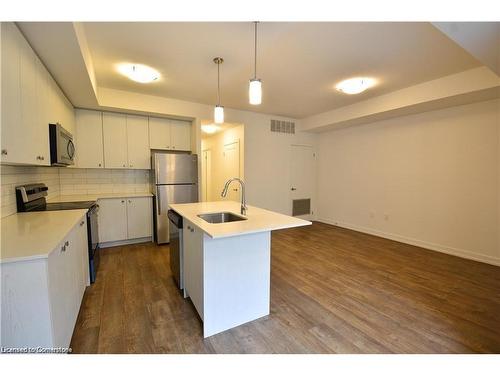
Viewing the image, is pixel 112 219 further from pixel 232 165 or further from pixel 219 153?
pixel 219 153

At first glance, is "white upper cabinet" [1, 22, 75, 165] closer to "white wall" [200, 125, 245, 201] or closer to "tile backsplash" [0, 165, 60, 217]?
"tile backsplash" [0, 165, 60, 217]

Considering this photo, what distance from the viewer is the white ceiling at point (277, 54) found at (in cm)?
209

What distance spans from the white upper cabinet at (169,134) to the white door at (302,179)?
2541 mm

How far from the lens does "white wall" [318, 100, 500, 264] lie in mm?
3277

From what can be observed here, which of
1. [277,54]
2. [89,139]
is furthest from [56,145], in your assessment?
[277,54]

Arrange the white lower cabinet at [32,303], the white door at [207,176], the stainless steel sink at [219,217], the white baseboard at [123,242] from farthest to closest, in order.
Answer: the white door at [207,176] → the white baseboard at [123,242] → the stainless steel sink at [219,217] → the white lower cabinet at [32,303]

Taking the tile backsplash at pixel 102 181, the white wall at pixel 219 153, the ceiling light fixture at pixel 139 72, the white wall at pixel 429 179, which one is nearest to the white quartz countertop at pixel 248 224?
the ceiling light fixture at pixel 139 72

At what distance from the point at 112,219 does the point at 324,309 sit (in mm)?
3406

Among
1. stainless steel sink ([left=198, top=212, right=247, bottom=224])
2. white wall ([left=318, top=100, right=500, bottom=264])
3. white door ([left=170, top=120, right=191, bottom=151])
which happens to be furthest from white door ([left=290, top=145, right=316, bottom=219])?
stainless steel sink ([left=198, top=212, right=247, bottom=224])

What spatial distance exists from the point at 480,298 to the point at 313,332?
6.28 ft

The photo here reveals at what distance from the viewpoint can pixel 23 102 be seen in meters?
1.76

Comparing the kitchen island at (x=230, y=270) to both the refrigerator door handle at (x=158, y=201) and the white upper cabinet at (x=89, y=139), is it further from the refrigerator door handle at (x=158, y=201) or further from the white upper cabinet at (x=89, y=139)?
the white upper cabinet at (x=89, y=139)

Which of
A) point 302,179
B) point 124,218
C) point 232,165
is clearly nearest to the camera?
point 124,218
